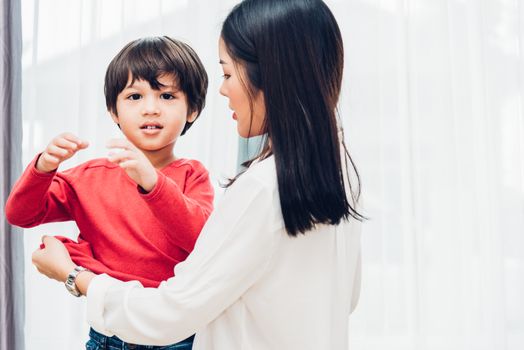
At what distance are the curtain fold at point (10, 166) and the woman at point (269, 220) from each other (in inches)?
39.7

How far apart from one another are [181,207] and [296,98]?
27 cm

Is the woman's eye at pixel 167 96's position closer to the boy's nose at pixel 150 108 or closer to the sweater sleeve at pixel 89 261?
the boy's nose at pixel 150 108

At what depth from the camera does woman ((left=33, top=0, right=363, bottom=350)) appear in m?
0.84

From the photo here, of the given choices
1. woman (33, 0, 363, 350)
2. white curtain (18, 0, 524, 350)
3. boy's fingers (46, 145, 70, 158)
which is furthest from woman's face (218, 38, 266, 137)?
white curtain (18, 0, 524, 350)

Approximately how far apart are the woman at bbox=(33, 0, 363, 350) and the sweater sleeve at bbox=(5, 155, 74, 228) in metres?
0.22

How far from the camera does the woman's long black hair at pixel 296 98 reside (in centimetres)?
85

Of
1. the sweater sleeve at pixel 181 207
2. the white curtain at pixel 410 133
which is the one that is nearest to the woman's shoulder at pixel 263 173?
the sweater sleeve at pixel 181 207

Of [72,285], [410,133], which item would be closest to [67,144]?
[72,285]

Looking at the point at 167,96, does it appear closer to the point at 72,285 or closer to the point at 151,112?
the point at 151,112

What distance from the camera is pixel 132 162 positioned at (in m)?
0.91

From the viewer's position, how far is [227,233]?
848mm

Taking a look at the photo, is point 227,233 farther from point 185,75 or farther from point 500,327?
point 500,327

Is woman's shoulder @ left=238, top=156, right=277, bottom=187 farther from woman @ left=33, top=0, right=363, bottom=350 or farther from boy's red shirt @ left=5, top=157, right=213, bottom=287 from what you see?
boy's red shirt @ left=5, top=157, right=213, bottom=287

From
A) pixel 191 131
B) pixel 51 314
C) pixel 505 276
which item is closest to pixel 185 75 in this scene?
pixel 191 131
